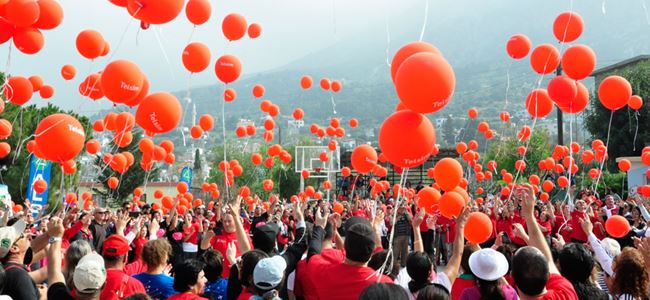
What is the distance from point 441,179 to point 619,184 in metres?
24.1

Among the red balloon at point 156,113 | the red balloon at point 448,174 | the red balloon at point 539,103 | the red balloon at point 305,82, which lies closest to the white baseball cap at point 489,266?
the red balloon at point 448,174

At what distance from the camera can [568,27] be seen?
820 cm

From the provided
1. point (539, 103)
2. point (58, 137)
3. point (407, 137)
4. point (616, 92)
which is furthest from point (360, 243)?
point (616, 92)

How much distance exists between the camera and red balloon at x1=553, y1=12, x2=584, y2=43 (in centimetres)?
820

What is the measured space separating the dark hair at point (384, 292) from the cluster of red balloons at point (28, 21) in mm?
5126

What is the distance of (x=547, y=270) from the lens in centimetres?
313

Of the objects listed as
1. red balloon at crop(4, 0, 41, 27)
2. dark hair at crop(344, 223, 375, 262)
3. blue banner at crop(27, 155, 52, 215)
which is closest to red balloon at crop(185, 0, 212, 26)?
red balloon at crop(4, 0, 41, 27)

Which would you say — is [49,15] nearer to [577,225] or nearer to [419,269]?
[419,269]

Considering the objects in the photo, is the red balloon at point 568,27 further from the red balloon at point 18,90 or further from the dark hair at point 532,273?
the red balloon at point 18,90

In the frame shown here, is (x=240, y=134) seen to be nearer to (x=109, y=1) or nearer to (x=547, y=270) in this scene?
(x=109, y=1)

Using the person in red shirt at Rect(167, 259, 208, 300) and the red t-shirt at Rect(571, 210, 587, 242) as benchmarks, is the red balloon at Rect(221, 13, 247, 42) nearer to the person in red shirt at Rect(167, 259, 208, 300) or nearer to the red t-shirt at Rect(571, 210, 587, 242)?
the person in red shirt at Rect(167, 259, 208, 300)

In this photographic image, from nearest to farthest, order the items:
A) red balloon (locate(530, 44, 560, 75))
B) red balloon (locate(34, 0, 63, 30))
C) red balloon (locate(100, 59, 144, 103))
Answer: red balloon (locate(100, 59, 144, 103)) → red balloon (locate(34, 0, 63, 30)) → red balloon (locate(530, 44, 560, 75))

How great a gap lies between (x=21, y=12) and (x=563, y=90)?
700 centimetres

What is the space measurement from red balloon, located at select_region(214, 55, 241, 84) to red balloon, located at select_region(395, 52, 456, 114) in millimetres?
5258
